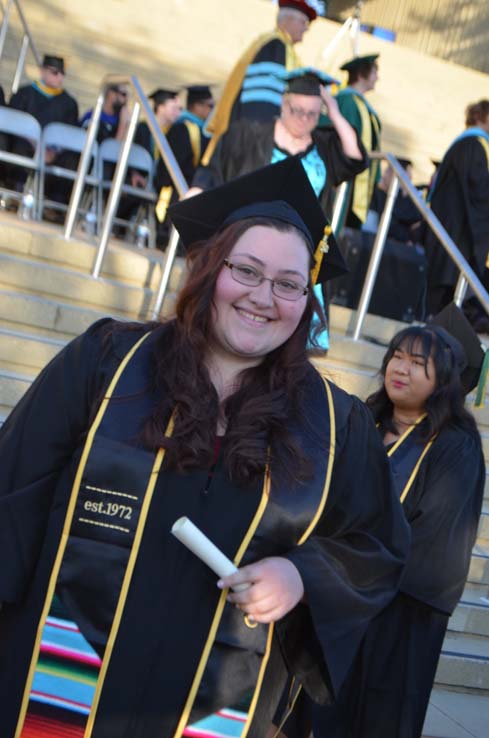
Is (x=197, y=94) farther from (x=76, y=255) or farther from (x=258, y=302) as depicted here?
(x=258, y=302)

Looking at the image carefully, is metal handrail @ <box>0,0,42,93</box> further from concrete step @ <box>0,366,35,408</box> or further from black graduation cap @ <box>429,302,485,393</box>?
black graduation cap @ <box>429,302,485,393</box>

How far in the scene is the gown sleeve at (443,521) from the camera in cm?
392

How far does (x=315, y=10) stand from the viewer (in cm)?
773

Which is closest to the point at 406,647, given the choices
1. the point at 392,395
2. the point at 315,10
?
the point at 392,395

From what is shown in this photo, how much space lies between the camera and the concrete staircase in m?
5.82

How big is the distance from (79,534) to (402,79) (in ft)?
54.9

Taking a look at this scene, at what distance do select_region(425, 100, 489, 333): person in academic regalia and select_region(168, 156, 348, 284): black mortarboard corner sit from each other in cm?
666

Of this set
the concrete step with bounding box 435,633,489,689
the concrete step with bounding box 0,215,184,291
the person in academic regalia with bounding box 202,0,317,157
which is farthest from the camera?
the person in academic regalia with bounding box 202,0,317,157

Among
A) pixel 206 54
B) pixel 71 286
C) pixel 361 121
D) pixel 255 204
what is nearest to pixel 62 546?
pixel 255 204

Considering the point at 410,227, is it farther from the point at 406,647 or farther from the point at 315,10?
the point at 406,647

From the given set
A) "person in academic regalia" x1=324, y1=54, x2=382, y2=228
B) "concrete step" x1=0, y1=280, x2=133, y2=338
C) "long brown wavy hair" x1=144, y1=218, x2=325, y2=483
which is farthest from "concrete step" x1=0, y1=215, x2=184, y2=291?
"long brown wavy hair" x1=144, y1=218, x2=325, y2=483

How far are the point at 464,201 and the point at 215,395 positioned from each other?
7103mm

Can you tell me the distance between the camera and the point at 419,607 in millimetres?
3971

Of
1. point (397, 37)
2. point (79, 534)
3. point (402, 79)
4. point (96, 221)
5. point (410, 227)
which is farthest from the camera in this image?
point (397, 37)
